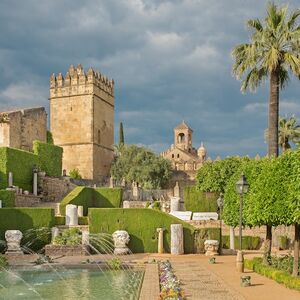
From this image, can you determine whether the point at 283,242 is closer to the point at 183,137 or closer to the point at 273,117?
the point at 273,117

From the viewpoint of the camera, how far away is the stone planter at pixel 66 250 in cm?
2569

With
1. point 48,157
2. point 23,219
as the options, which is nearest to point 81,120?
point 48,157

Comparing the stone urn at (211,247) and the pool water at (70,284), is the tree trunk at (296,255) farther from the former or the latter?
the stone urn at (211,247)

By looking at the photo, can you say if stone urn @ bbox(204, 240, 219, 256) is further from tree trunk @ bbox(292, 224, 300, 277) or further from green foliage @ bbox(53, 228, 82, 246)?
tree trunk @ bbox(292, 224, 300, 277)

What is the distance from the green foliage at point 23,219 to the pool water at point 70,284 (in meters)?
8.25

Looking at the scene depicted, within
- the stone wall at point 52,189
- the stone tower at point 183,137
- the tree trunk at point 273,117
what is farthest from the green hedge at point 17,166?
the stone tower at point 183,137

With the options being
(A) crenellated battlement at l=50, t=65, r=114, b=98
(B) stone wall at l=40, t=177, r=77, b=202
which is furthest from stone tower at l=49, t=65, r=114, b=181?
(B) stone wall at l=40, t=177, r=77, b=202

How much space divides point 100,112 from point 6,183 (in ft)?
91.2

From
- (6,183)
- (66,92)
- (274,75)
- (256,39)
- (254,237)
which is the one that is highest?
(66,92)

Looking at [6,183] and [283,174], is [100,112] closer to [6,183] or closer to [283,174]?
[6,183]

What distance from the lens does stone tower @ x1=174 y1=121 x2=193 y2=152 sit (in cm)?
10000

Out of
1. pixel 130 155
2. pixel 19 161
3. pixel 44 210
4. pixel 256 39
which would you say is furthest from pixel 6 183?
pixel 130 155

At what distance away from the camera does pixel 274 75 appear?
80.4 feet

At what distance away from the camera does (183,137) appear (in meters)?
101
